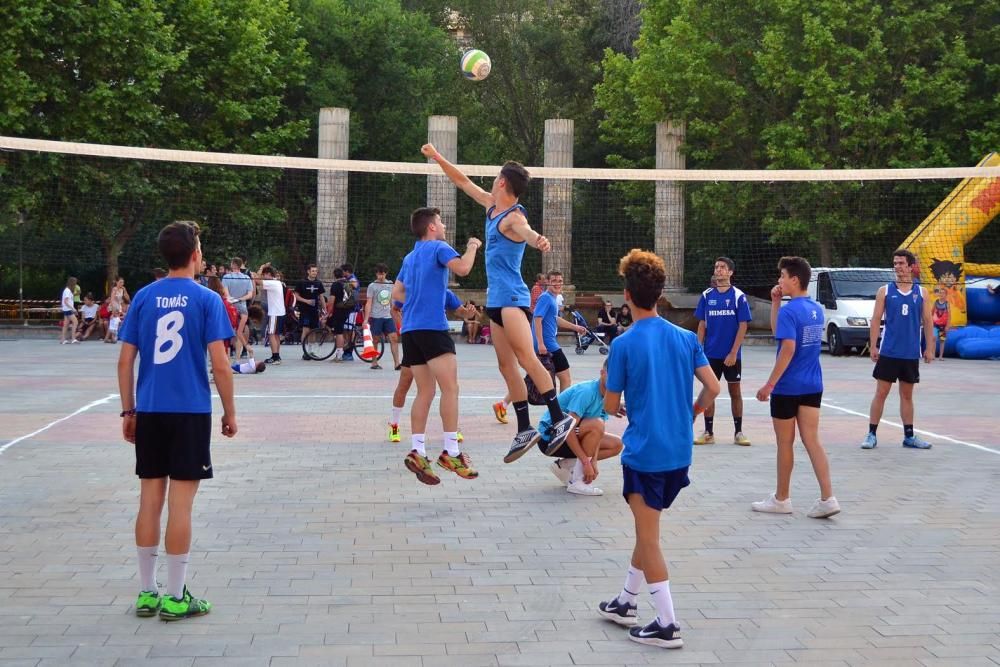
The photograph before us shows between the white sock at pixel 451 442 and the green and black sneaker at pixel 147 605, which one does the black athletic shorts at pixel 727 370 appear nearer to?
the white sock at pixel 451 442

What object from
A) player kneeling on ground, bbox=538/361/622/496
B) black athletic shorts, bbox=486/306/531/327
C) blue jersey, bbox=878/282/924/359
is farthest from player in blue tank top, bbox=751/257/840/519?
blue jersey, bbox=878/282/924/359

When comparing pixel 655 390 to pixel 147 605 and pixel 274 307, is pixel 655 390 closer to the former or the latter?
pixel 147 605

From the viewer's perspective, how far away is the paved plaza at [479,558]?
538 cm

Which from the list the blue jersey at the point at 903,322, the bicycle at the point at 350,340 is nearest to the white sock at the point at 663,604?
the blue jersey at the point at 903,322

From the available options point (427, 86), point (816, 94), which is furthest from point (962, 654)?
point (427, 86)

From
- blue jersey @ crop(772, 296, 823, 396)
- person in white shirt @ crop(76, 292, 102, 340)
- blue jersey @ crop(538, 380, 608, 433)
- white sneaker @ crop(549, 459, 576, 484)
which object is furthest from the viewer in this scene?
person in white shirt @ crop(76, 292, 102, 340)

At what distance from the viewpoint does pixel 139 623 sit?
5660 millimetres

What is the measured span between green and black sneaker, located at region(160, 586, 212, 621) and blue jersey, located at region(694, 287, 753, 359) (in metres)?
7.09

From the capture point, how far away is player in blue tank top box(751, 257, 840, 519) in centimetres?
828

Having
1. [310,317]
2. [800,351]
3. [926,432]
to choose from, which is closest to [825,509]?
[800,351]

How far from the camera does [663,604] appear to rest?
5465 millimetres

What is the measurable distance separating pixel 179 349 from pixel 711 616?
2947mm

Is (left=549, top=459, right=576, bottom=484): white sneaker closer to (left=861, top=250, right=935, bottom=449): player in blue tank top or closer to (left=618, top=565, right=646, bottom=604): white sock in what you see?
(left=618, top=565, right=646, bottom=604): white sock

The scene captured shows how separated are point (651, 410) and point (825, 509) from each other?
3198 mm
